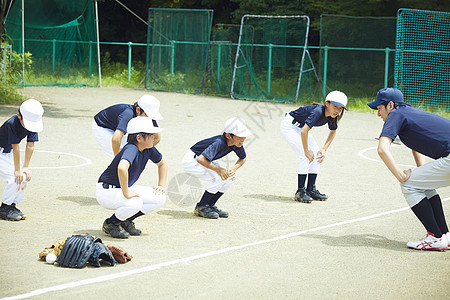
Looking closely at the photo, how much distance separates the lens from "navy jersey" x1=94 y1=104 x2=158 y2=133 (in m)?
8.46

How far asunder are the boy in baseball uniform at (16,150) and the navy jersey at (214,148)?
6.51 ft

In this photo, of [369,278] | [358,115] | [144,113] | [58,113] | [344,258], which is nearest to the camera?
[369,278]

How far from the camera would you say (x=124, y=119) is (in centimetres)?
848

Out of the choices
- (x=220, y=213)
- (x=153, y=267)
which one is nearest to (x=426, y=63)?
(x=220, y=213)

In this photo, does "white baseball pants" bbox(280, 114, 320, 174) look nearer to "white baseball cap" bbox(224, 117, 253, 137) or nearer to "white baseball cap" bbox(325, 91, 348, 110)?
"white baseball cap" bbox(325, 91, 348, 110)

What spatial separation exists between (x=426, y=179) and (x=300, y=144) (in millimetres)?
2984

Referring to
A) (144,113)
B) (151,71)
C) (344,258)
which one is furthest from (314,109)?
(151,71)

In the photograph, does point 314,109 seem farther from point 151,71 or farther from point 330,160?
point 151,71

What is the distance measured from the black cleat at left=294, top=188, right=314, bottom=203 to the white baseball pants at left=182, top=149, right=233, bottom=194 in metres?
1.45

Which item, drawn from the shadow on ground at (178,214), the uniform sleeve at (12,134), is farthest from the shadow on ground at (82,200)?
the uniform sleeve at (12,134)

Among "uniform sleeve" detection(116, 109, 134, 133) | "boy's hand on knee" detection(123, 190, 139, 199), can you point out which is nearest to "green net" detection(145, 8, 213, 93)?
"uniform sleeve" detection(116, 109, 134, 133)

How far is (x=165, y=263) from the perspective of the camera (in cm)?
621

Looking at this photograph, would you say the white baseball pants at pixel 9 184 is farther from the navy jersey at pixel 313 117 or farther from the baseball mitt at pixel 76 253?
the navy jersey at pixel 313 117

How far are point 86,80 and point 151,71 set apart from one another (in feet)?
9.78
